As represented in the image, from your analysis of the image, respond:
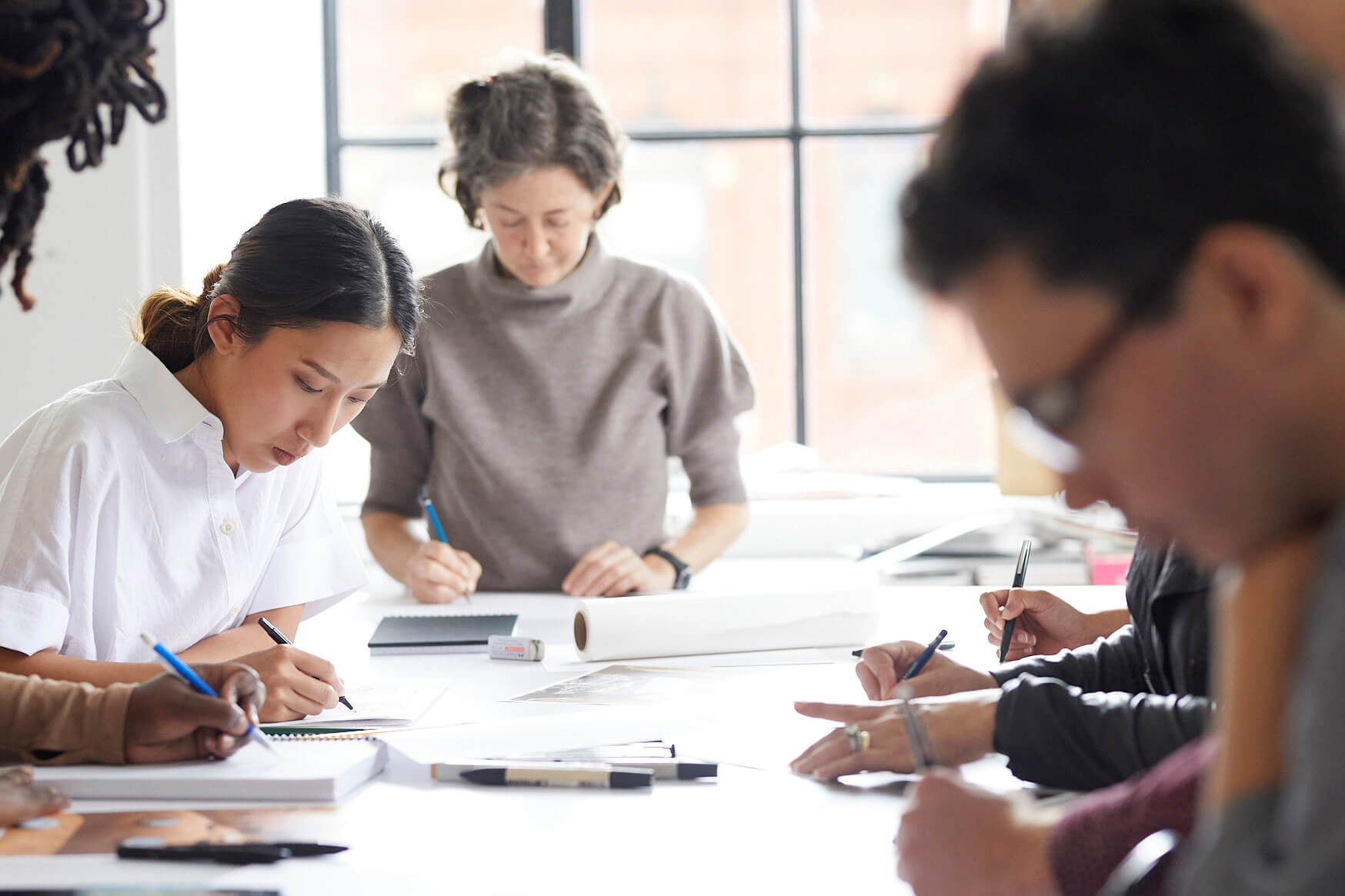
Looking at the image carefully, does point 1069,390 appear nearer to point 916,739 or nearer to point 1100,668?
point 916,739

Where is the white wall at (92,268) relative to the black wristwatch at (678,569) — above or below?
above

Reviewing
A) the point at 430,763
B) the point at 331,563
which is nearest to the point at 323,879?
the point at 430,763

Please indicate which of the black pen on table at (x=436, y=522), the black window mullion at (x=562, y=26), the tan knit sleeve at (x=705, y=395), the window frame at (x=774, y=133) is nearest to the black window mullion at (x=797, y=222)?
the window frame at (x=774, y=133)

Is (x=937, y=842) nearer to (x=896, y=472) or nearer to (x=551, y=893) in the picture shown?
(x=551, y=893)

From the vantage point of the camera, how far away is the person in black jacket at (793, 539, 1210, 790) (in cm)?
105

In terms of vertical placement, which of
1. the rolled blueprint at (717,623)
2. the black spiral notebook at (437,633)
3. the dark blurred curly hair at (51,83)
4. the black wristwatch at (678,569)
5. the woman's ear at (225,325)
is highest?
the dark blurred curly hair at (51,83)

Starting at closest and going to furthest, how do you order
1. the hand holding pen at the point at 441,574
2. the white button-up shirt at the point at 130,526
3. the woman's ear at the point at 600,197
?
1. the white button-up shirt at the point at 130,526
2. the hand holding pen at the point at 441,574
3. the woman's ear at the point at 600,197

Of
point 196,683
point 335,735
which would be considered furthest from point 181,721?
point 335,735

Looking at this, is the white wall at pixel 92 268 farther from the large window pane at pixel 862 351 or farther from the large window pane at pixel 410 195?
the large window pane at pixel 862 351

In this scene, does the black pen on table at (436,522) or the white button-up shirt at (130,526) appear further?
the black pen on table at (436,522)

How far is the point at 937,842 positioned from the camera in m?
0.77

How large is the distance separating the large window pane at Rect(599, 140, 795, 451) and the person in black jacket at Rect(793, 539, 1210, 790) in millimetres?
2285

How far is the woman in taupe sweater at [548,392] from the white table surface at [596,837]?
35.3 inches

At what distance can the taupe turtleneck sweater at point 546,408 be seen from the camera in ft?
7.61
